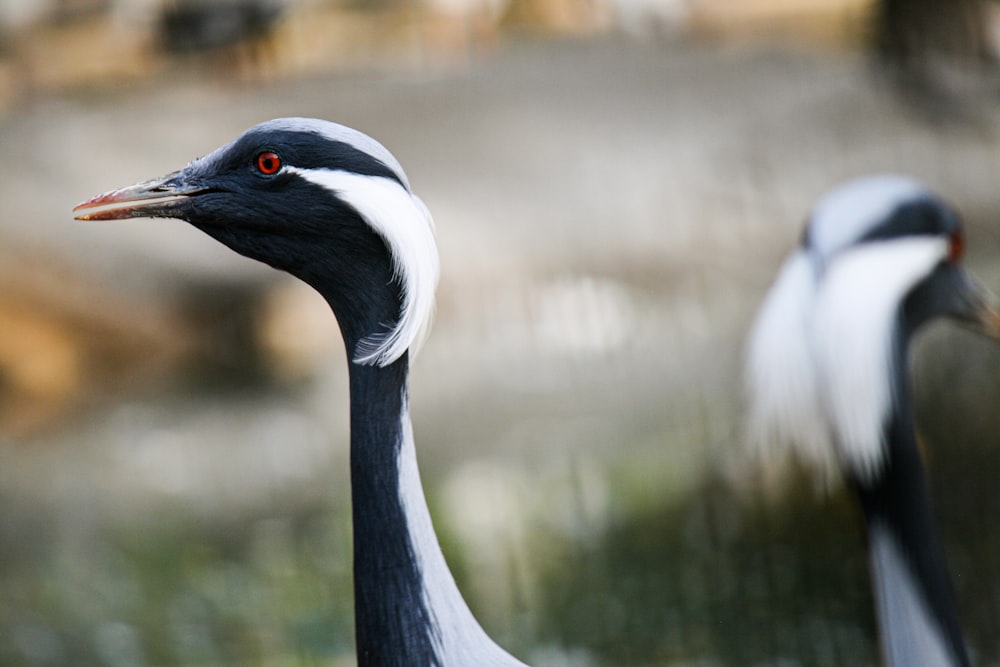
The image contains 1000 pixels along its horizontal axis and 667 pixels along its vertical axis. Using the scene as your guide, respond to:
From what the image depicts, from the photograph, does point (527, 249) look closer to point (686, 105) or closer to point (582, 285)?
point (582, 285)

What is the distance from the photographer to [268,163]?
1196mm

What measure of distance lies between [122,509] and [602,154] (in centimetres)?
197

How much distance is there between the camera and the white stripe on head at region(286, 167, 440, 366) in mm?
1166

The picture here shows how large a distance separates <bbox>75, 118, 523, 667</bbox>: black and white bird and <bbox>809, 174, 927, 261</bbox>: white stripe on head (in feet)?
2.72

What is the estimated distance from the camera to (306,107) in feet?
12.7

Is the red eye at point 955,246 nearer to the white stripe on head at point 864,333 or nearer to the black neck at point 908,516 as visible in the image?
the white stripe on head at point 864,333

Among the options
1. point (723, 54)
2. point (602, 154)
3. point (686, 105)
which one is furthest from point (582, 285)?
point (723, 54)

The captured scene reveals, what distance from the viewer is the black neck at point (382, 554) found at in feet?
3.82

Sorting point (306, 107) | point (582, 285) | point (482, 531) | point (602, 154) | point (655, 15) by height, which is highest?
point (655, 15)

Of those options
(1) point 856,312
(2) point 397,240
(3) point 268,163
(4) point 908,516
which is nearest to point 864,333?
(1) point 856,312

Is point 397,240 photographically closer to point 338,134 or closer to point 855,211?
point 338,134

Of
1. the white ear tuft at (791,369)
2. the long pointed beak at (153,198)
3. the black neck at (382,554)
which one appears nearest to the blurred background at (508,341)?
the white ear tuft at (791,369)

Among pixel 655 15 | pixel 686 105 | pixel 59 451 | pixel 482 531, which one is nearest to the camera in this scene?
pixel 482 531

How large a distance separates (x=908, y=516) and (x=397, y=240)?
0.97 metres
